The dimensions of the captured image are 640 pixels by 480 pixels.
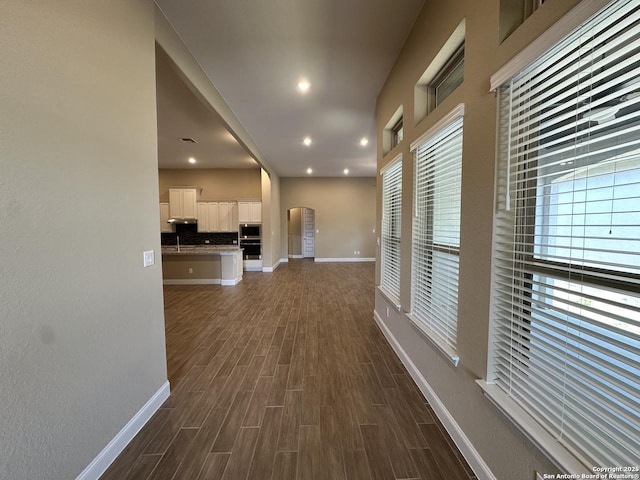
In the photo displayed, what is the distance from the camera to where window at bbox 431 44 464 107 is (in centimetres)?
192

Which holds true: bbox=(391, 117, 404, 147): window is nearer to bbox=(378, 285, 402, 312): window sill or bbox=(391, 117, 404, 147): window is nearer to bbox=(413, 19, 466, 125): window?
bbox=(413, 19, 466, 125): window

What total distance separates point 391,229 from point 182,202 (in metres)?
7.04

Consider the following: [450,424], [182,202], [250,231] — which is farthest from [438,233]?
[182,202]

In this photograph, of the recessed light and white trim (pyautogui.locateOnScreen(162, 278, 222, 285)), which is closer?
the recessed light

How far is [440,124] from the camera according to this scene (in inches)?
72.7

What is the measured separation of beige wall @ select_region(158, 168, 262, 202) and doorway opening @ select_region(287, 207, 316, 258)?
131 inches

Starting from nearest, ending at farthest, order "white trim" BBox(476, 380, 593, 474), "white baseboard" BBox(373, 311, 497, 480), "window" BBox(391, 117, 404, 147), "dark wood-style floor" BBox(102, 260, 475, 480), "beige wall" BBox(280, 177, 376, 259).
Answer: "white trim" BBox(476, 380, 593, 474) < "white baseboard" BBox(373, 311, 497, 480) < "dark wood-style floor" BBox(102, 260, 475, 480) < "window" BBox(391, 117, 404, 147) < "beige wall" BBox(280, 177, 376, 259)

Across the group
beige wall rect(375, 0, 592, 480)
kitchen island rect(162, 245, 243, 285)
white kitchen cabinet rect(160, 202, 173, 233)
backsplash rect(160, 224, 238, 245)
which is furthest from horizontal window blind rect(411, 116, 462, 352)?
white kitchen cabinet rect(160, 202, 173, 233)

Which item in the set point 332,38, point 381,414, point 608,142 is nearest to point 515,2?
point 608,142

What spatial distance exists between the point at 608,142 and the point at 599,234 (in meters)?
0.32

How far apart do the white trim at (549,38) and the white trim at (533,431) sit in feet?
5.08

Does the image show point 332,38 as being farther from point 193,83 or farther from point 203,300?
point 203,300

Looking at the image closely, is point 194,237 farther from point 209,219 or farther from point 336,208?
point 336,208

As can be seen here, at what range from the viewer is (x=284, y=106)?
396 centimetres
